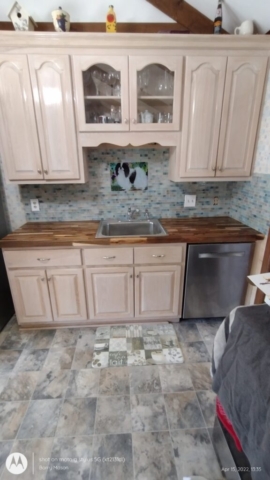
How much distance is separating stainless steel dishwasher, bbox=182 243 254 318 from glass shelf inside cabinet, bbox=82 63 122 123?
1.26 m

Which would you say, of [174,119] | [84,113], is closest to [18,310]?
[84,113]

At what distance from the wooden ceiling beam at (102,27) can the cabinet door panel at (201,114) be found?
0.47 m

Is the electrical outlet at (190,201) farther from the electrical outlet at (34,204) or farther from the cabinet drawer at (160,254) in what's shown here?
the electrical outlet at (34,204)

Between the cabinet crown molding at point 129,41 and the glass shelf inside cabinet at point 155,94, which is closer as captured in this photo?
the cabinet crown molding at point 129,41

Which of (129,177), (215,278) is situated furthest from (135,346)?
(129,177)

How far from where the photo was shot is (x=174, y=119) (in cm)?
173

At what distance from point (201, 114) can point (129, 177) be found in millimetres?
820

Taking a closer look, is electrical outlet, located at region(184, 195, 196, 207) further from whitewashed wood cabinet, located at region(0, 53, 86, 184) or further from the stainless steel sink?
whitewashed wood cabinet, located at region(0, 53, 86, 184)

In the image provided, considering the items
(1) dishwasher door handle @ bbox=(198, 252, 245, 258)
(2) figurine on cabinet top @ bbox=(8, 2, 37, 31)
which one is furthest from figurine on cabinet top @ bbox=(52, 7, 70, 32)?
(1) dishwasher door handle @ bbox=(198, 252, 245, 258)

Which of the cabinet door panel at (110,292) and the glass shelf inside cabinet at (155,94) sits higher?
the glass shelf inside cabinet at (155,94)

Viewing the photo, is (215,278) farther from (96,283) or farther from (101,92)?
(101,92)

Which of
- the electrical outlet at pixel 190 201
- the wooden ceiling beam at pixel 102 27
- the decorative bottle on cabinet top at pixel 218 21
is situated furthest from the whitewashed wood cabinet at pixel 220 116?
the wooden ceiling beam at pixel 102 27

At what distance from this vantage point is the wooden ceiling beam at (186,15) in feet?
5.67

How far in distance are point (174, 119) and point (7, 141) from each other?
1326 mm
